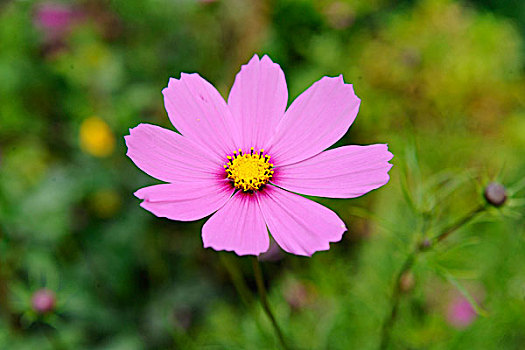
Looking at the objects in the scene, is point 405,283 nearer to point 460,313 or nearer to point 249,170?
point 249,170

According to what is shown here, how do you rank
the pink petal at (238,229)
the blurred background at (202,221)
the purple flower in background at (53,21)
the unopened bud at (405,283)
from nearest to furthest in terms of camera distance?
the pink petal at (238,229) < the unopened bud at (405,283) < the blurred background at (202,221) < the purple flower in background at (53,21)

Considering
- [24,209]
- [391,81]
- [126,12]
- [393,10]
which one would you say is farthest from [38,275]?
[393,10]

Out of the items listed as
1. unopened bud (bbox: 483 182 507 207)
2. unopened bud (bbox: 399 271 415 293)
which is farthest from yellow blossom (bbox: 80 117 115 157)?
unopened bud (bbox: 483 182 507 207)

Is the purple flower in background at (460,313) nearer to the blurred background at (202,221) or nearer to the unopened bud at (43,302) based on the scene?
the blurred background at (202,221)

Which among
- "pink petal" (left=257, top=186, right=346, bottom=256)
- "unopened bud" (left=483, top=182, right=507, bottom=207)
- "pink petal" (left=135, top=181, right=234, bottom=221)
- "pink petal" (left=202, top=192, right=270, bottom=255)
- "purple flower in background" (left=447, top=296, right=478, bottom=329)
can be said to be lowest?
"purple flower in background" (left=447, top=296, right=478, bottom=329)

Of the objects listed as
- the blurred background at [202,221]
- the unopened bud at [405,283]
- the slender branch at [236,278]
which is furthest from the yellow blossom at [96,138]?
the unopened bud at [405,283]

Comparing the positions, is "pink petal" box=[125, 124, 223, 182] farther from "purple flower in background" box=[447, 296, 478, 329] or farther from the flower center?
"purple flower in background" box=[447, 296, 478, 329]

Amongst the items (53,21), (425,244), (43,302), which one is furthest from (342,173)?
(53,21)
